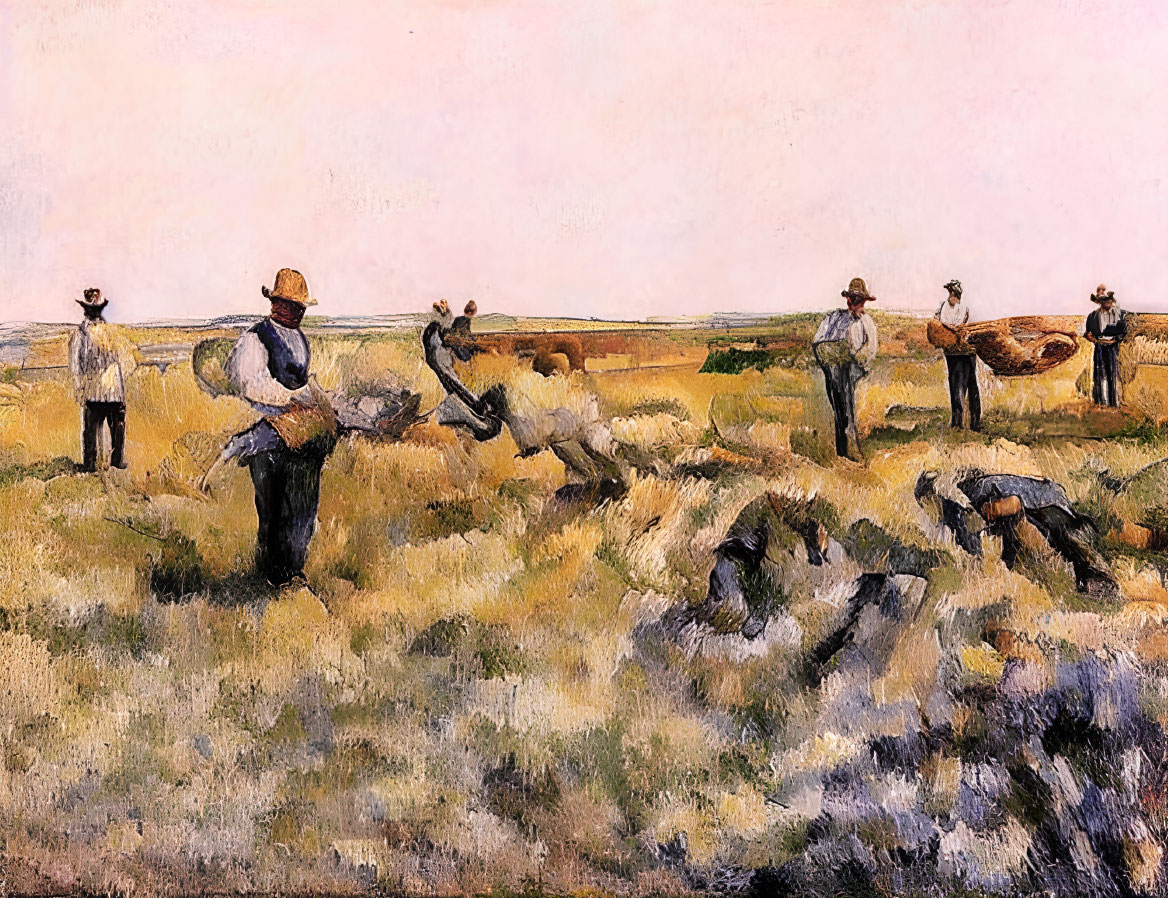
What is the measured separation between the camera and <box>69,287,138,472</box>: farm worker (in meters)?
3.20

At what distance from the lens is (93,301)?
10.9 ft

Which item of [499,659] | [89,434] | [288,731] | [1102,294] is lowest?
[288,731]

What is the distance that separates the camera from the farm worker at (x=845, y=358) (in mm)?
3268

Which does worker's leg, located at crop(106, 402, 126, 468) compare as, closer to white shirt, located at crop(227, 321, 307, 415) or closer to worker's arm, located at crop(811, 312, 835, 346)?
white shirt, located at crop(227, 321, 307, 415)

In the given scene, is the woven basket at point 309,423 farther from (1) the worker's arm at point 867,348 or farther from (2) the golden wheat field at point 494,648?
(1) the worker's arm at point 867,348

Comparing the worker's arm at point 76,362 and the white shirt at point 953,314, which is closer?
the worker's arm at point 76,362

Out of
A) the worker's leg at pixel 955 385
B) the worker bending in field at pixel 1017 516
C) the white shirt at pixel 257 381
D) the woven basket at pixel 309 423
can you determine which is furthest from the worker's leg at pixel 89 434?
the worker's leg at pixel 955 385

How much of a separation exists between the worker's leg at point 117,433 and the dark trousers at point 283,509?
0.48 m

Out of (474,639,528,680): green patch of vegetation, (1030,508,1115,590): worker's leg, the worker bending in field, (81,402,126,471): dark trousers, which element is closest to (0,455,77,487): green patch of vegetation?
(81,402,126,471): dark trousers

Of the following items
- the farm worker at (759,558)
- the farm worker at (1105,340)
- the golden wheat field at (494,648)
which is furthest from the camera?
the farm worker at (1105,340)

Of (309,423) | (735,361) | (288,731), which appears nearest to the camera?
(288,731)

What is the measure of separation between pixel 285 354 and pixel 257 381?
0.46 ft

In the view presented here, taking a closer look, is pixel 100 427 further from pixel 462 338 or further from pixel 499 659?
pixel 499 659

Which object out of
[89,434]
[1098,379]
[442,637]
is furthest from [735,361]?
[89,434]
